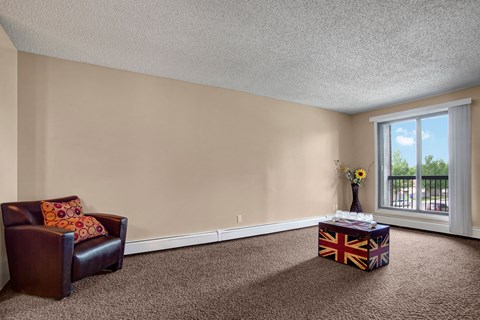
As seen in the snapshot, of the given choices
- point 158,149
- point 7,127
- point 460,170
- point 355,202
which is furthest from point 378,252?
point 7,127

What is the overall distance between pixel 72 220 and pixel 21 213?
0.42 metres

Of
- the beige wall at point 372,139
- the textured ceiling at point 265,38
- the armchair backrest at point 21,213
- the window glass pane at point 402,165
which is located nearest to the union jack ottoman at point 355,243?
the textured ceiling at point 265,38

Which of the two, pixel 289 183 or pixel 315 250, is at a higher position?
pixel 289 183

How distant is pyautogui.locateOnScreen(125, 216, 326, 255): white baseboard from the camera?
3455 millimetres

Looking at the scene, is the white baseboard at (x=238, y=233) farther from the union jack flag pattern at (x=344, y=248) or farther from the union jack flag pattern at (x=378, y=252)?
the union jack flag pattern at (x=378, y=252)

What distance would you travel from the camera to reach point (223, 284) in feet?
8.25

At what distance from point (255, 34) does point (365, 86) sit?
241 cm

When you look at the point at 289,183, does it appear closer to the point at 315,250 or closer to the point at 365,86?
the point at 315,250

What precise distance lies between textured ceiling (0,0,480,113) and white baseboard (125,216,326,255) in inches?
91.3

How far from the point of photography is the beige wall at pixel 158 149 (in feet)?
9.95

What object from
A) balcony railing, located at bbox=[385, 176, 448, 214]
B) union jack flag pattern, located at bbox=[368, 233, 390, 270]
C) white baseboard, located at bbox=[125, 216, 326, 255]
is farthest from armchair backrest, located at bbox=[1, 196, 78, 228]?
balcony railing, located at bbox=[385, 176, 448, 214]

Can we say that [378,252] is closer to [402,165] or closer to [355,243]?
[355,243]

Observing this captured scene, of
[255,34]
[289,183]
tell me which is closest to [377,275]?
[289,183]

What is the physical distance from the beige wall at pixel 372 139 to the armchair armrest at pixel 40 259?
218 inches
